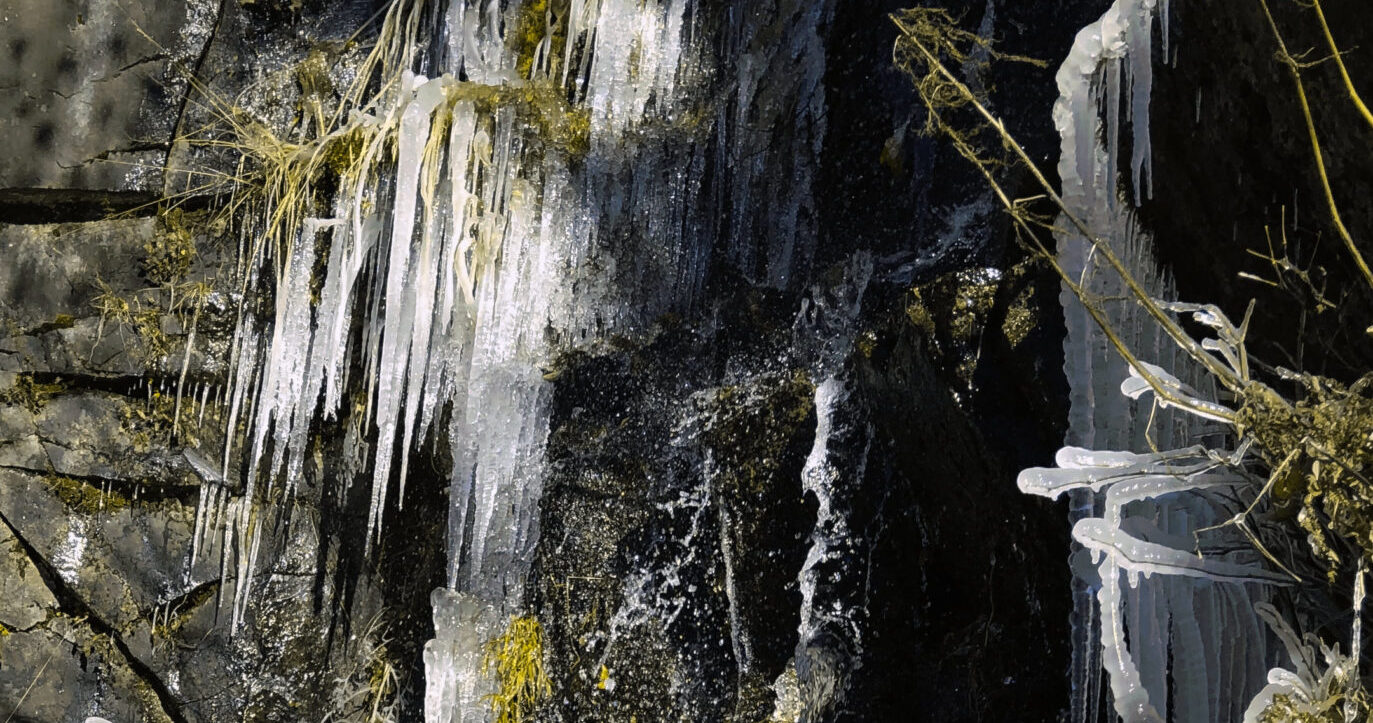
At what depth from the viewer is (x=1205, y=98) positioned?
2.41 meters

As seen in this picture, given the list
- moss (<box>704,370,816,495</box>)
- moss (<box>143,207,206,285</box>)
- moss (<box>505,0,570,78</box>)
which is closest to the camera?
moss (<box>704,370,816,495</box>)

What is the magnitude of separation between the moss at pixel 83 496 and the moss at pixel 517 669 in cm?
158

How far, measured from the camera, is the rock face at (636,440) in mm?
2656

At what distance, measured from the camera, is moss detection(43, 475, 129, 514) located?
13.2 feet

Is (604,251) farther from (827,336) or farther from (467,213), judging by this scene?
(827,336)

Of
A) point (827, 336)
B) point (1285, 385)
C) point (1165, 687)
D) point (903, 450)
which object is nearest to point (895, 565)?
point (903, 450)

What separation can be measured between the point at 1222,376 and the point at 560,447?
6.63 ft

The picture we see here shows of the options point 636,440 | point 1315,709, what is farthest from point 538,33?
point 1315,709

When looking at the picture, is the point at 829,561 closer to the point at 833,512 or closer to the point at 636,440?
the point at 833,512

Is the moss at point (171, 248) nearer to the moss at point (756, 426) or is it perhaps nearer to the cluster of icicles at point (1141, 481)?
the moss at point (756, 426)

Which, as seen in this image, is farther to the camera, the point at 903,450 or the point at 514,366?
the point at 514,366

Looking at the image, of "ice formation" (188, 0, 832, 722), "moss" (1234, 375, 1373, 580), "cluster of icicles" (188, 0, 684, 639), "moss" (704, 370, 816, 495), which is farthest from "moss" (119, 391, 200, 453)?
"moss" (1234, 375, 1373, 580)

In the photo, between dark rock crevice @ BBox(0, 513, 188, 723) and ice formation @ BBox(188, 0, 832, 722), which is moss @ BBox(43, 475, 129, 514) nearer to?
dark rock crevice @ BBox(0, 513, 188, 723)

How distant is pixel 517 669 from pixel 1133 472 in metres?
2.05
